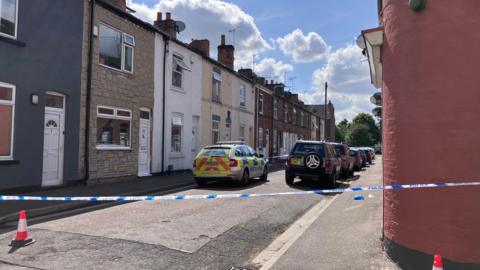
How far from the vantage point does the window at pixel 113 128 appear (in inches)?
564

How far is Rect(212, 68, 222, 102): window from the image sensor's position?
→ 965 inches

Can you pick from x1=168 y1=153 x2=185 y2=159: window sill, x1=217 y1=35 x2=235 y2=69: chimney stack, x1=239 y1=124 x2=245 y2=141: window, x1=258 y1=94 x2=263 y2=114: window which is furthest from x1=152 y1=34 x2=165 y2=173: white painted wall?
x1=258 y1=94 x2=263 y2=114: window

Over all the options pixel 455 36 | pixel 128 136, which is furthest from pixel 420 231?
pixel 128 136

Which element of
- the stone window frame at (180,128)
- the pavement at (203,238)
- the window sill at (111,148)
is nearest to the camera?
the pavement at (203,238)

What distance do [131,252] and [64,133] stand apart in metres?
8.03

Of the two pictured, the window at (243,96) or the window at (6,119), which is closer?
the window at (6,119)

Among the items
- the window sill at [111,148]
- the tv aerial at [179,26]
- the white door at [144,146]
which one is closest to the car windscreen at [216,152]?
the window sill at [111,148]

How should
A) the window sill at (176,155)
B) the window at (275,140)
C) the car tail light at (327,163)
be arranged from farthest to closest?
the window at (275,140) < the window sill at (176,155) < the car tail light at (327,163)

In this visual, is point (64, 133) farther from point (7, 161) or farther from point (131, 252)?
point (131, 252)

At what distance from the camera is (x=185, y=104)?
2067 cm

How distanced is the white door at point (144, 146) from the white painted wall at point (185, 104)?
1377mm

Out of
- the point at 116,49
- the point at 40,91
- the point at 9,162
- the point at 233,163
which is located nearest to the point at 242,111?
the point at 116,49

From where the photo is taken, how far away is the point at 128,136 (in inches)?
628

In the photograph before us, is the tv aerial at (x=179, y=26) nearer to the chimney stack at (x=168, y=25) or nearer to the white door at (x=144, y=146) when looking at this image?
the chimney stack at (x=168, y=25)
